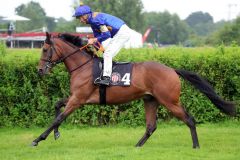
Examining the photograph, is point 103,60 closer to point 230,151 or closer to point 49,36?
point 49,36

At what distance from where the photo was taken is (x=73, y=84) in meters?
9.52

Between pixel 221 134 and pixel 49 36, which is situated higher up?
pixel 49 36

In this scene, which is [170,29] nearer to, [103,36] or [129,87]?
[129,87]

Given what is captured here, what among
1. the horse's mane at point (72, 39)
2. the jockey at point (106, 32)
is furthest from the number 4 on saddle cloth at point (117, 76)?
the horse's mane at point (72, 39)

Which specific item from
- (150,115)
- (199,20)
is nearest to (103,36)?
(150,115)

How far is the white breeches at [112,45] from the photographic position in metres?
9.45

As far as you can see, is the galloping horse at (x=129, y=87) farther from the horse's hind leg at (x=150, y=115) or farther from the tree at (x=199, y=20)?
the tree at (x=199, y=20)

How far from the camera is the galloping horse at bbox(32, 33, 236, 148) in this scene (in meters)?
9.37

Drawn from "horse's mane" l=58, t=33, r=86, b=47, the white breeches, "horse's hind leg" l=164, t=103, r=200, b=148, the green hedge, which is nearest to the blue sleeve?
the white breeches

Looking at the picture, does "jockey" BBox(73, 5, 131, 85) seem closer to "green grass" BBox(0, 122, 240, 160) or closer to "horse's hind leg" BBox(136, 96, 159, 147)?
"horse's hind leg" BBox(136, 96, 159, 147)

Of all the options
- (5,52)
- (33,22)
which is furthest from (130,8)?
(5,52)

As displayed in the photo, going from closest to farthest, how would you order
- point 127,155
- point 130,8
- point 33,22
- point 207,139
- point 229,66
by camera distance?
point 127,155 → point 207,139 → point 229,66 → point 130,8 → point 33,22

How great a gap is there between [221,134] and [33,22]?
102 meters

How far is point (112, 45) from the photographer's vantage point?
9555mm
